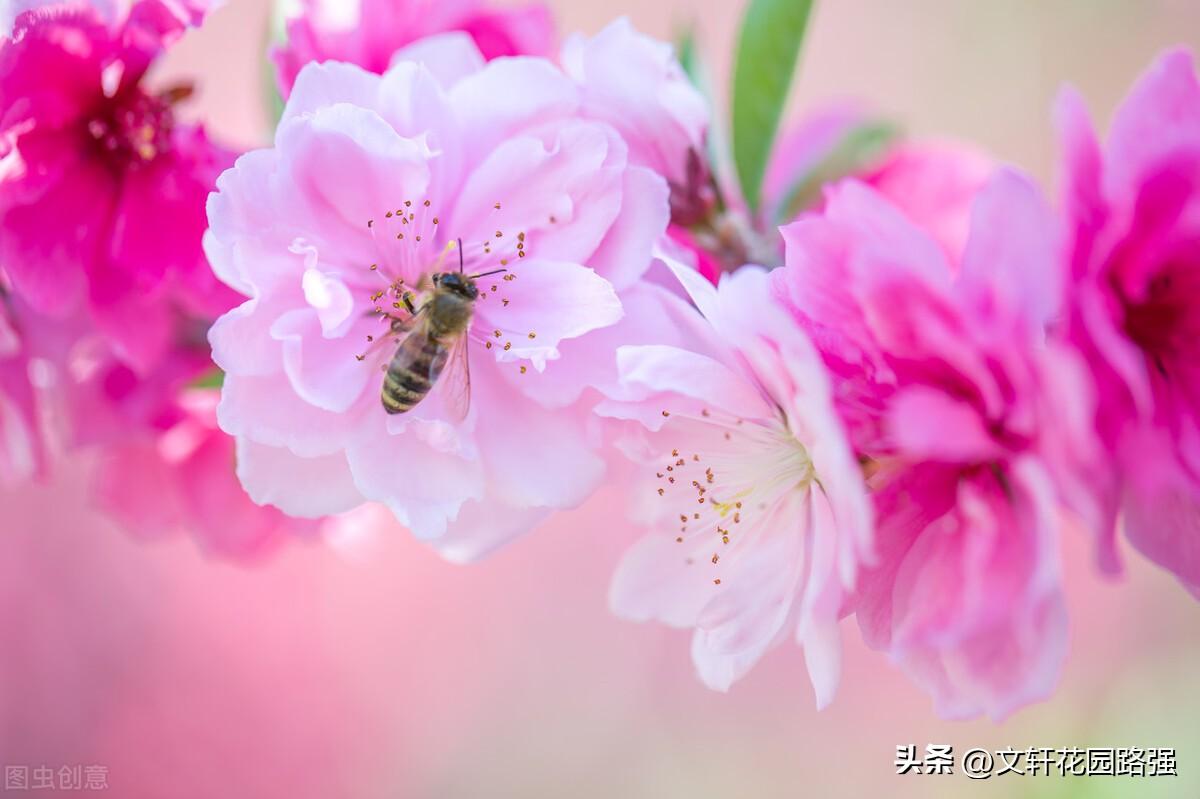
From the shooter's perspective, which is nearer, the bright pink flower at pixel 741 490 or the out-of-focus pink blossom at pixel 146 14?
the bright pink flower at pixel 741 490

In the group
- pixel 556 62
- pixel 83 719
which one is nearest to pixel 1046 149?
pixel 556 62

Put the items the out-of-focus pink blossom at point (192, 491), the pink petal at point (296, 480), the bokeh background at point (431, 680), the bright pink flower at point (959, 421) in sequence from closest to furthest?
the bright pink flower at point (959, 421), the pink petal at point (296, 480), the out-of-focus pink blossom at point (192, 491), the bokeh background at point (431, 680)

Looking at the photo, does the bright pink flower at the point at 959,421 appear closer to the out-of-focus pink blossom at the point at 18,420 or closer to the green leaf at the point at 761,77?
the green leaf at the point at 761,77

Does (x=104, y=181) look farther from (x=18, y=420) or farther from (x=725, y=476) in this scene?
(x=725, y=476)

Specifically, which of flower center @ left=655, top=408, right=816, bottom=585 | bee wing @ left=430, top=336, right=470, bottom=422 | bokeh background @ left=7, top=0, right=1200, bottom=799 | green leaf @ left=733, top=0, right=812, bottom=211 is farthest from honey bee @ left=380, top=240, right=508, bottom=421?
bokeh background @ left=7, top=0, right=1200, bottom=799

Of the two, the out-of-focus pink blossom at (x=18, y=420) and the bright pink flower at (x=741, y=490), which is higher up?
the bright pink flower at (x=741, y=490)

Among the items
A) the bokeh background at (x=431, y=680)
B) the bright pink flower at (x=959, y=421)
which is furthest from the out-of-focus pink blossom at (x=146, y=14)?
the bokeh background at (x=431, y=680)

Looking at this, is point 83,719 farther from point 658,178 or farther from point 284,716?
point 658,178
